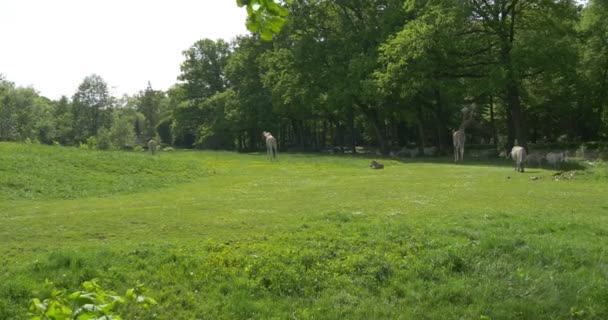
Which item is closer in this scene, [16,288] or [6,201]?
[16,288]

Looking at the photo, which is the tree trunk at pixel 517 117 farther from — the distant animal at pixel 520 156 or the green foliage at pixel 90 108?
the green foliage at pixel 90 108

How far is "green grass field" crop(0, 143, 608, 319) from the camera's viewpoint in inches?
375

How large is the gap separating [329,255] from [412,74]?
1220 inches

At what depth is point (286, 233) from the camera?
A: 40.2 ft

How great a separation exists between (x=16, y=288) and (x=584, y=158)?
3265 centimetres

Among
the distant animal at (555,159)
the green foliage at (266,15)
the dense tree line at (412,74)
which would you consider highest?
the dense tree line at (412,74)

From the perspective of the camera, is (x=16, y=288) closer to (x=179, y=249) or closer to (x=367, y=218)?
(x=179, y=249)

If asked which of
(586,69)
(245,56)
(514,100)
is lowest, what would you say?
(514,100)

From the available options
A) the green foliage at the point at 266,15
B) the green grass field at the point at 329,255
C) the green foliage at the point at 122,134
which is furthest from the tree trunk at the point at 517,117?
the green foliage at the point at 122,134

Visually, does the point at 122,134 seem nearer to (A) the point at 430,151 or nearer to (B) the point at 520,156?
(A) the point at 430,151

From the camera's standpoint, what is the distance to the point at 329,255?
1108 centimetres

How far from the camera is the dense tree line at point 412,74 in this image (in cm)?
3653

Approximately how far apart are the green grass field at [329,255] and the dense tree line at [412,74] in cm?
687

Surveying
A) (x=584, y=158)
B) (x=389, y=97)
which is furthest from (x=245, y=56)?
(x=584, y=158)
